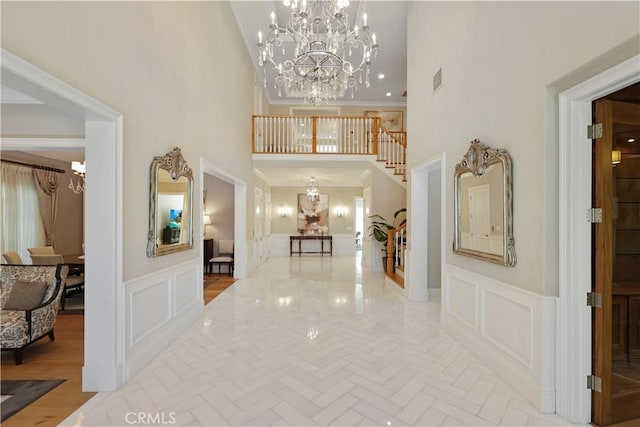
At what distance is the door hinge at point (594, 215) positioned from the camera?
2029 millimetres

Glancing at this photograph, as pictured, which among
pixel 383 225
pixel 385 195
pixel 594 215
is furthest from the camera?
pixel 385 195

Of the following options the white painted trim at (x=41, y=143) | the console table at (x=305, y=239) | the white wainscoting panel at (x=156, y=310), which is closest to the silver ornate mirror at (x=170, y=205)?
the white wainscoting panel at (x=156, y=310)

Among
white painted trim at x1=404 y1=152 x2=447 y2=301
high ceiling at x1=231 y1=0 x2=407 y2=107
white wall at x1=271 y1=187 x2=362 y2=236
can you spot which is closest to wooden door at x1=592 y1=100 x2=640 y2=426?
white painted trim at x1=404 y1=152 x2=447 y2=301

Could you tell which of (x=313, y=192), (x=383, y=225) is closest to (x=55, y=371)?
(x=383, y=225)

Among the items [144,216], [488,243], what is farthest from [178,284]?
[488,243]

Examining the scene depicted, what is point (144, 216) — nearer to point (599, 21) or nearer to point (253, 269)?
point (599, 21)

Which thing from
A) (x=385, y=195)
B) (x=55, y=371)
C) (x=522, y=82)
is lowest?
(x=55, y=371)

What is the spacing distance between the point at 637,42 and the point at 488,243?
1.78 m

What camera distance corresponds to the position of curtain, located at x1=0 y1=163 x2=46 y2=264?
18.6ft

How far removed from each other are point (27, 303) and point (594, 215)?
211 inches

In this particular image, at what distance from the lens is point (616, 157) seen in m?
2.13

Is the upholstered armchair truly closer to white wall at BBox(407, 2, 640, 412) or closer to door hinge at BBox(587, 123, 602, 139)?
white wall at BBox(407, 2, 640, 412)

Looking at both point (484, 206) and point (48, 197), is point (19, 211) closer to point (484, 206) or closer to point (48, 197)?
point (48, 197)

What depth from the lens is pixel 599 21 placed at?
176 centimetres
